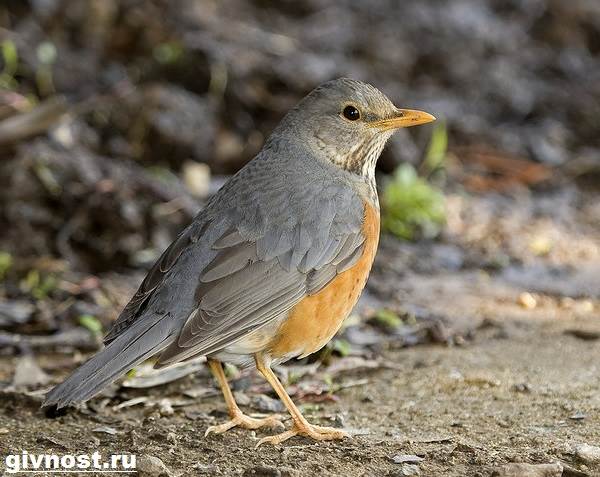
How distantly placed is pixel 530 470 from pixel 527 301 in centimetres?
335

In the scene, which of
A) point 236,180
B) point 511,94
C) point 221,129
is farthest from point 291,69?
point 236,180

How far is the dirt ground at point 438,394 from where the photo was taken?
475 cm

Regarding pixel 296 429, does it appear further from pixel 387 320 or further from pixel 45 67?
pixel 45 67

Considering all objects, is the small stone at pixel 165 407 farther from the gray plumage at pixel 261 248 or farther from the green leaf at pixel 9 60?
the green leaf at pixel 9 60

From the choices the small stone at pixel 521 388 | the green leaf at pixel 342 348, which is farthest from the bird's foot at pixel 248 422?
the small stone at pixel 521 388

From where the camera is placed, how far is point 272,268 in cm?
527

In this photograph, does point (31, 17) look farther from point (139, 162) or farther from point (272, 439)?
point (272, 439)

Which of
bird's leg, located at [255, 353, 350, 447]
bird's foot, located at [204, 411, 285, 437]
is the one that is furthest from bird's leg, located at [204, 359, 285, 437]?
bird's leg, located at [255, 353, 350, 447]

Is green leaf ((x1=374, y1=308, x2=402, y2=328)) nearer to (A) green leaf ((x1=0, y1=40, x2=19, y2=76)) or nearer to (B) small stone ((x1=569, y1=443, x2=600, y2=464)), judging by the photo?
(B) small stone ((x1=569, y1=443, x2=600, y2=464))

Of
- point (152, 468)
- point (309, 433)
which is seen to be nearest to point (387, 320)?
point (309, 433)

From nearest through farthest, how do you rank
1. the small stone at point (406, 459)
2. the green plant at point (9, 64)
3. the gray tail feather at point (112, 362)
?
the gray tail feather at point (112, 362)
the small stone at point (406, 459)
the green plant at point (9, 64)

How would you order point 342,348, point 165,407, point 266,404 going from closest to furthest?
1. point 165,407
2. point 266,404
3. point 342,348

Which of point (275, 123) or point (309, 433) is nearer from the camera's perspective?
point (309, 433)

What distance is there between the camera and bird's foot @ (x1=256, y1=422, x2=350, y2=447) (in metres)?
5.11
